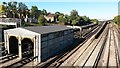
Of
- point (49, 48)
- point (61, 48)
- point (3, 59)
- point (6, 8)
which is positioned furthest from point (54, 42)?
point (6, 8)

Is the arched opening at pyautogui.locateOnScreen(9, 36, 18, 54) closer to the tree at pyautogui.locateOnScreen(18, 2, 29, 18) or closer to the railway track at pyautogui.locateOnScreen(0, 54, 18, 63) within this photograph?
the railway track at pyautogui.locateOnScreen(0, 54, 18, 63)

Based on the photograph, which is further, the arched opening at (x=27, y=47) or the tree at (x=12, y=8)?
the tree at (x=12, y=8)

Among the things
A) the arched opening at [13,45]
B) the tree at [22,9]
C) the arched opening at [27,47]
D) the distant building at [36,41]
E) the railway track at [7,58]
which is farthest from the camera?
the tree at [22,9]

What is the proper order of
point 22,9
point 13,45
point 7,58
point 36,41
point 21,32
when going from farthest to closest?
point 22,9 < point 13,45 < point 21,32 < point 7,58 < point 36,41

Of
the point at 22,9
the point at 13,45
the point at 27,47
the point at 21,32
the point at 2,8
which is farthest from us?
the point at 22,9

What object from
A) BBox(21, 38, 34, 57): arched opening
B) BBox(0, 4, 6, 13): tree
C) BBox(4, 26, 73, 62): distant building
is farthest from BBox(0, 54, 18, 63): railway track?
BBox(0, 4, 6, 13): tree

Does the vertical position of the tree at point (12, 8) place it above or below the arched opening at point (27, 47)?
above

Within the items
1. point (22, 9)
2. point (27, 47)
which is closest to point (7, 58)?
point (27, 47)

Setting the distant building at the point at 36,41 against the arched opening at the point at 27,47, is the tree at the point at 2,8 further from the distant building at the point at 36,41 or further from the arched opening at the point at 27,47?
the arched opening at the point at 27,47

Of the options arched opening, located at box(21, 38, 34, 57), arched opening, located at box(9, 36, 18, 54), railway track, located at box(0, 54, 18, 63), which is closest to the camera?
railway track, located at box(0, 54, 18, 63)

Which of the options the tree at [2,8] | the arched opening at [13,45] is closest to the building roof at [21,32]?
the arched opening at [13,45]

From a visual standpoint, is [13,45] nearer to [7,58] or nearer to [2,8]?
[7,58]

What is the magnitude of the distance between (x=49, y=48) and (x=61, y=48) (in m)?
→ 5.33

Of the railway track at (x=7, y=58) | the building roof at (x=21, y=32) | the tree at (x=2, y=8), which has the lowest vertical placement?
the railway track at (x=7, y=58)
